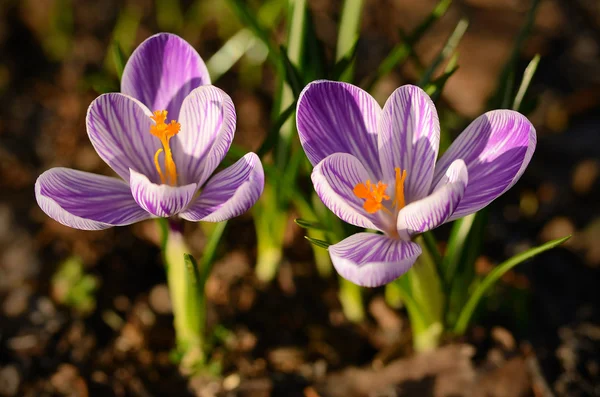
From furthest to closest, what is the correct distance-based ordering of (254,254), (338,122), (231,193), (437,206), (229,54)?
(229,54) < (254,254) < (338,122) < (231,193) < (437,206)

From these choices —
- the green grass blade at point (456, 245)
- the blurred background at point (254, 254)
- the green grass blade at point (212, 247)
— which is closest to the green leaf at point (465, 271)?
the green grass blade at point (456, 245)

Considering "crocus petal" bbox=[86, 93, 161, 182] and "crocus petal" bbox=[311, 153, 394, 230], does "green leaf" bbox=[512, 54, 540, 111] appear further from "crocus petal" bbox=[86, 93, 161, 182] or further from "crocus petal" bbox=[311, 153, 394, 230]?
"crocus petal" bbox=[86, 93, 161, 182]

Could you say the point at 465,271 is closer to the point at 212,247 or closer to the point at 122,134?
the point at 212,247

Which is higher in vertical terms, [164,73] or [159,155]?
[164,73]

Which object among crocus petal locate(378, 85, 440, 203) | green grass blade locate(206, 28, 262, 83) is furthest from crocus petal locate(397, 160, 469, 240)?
green grass blade locate(206, 28, 262, 83)

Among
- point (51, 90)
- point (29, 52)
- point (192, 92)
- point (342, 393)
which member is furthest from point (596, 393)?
point (29, 52)

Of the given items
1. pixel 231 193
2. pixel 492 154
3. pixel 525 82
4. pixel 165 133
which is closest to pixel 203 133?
pixel 165 133

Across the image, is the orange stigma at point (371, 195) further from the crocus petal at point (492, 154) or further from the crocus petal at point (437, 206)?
the crocus petal at point (492, 154)
